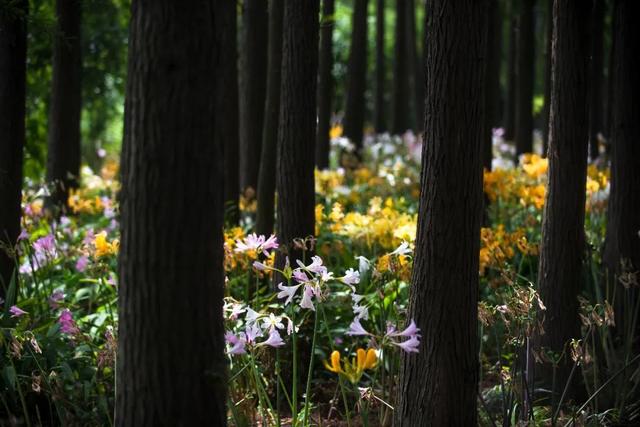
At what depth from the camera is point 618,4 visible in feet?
20.2

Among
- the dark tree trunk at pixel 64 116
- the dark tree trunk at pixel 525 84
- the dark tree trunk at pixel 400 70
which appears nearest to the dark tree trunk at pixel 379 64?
the dark tree trunk at pixel 400 70

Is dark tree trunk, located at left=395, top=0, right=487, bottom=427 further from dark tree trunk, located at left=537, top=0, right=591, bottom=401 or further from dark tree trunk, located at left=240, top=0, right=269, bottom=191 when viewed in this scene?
dark tree trunk, located at left=240, top=0, right=269, bottom=191

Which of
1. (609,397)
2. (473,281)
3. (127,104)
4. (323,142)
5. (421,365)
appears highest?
(323,142)

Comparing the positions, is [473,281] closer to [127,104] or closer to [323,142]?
[127,104]

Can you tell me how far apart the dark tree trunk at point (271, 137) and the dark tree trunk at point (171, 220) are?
3144 mm

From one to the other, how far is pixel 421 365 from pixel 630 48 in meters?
3.36

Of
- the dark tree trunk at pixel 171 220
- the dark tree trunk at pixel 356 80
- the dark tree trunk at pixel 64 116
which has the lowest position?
the dark tree trunk at pixel 171 220

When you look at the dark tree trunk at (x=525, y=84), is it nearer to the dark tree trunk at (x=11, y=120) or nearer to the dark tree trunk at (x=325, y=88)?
the dark tree trunk at (x=325, y=88)

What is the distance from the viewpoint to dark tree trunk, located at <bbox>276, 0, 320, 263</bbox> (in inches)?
205

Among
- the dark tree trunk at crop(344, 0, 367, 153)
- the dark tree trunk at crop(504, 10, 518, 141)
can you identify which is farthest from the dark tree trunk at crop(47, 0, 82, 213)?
the dark tree trunk at crop(504, 10, 518, 141)

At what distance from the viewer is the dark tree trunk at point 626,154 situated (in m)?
5.99

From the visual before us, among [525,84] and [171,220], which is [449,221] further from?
[525,84]

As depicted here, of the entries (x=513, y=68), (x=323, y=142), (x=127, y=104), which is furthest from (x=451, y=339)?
(x=513, y=68)

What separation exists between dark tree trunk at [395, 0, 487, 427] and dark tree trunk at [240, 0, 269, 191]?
398cm
